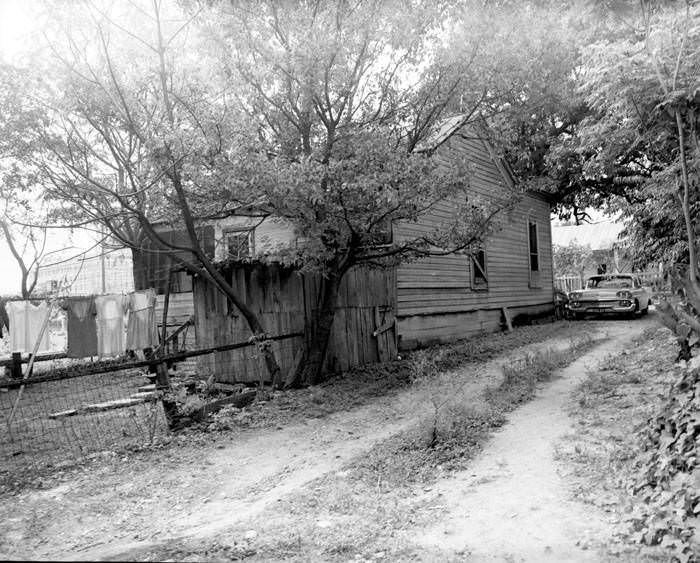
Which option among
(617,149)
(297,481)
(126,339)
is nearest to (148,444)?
(297,481)

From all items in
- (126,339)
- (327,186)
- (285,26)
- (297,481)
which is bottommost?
(297,481)

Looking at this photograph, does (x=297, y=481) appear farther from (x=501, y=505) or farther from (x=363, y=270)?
(x=363, y=270)

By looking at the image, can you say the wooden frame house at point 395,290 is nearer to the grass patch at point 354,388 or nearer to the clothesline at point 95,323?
the grass patch at point 354,388

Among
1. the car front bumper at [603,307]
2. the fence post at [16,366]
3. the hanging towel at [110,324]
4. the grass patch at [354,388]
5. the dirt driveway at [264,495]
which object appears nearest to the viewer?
the dirt driveway at [264,495]

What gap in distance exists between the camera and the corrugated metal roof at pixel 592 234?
37969 millimetres

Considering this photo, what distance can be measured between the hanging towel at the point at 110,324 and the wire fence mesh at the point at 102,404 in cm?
75

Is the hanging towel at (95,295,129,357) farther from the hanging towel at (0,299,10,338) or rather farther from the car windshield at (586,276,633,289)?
the car windshield at (586,276,633,289)

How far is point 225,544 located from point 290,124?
711cm

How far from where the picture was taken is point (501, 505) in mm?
4031

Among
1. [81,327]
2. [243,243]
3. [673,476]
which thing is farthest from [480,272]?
[673,476]

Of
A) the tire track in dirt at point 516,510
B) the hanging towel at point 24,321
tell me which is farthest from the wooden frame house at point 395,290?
the tire track in dirt at point 516,510

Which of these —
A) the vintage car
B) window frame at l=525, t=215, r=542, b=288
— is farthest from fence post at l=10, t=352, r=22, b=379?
the vintage car

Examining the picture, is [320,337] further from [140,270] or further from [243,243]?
[140,270]

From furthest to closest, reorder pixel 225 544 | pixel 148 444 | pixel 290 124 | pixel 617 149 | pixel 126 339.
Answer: pixel 617 149, pixel 126 339, pixel 290 124, pixel 148 444, pixel 225 544
